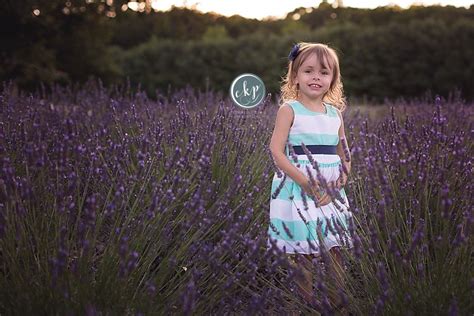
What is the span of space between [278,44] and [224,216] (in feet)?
57.2

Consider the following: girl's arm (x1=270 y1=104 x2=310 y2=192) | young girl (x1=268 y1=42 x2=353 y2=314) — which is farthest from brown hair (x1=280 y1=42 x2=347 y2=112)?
girl's arm (x1=270 y1=104 x2=310 y2=192)

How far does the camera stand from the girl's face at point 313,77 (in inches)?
102

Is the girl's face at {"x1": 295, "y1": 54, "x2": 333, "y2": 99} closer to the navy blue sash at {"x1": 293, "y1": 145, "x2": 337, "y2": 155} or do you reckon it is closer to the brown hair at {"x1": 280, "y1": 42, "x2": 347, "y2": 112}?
the brown hair at {"x1": 280, "y1": 42, "x2": 347, "y2": 112}

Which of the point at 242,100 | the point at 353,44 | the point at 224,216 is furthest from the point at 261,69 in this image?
the point at 224,216

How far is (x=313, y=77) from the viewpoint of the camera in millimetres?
2582

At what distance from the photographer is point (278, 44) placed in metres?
19.3

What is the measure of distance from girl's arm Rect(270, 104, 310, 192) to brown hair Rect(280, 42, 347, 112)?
0.17m

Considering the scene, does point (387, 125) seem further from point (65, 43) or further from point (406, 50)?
point (406, 50)

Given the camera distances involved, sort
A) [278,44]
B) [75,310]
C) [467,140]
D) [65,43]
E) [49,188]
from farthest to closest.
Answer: [278,44]
[65,43]
[467,140]
[49,188]
[75,310]

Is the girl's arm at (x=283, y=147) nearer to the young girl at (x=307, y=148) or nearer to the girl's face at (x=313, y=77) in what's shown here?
the young girl at (x=307, y=148)

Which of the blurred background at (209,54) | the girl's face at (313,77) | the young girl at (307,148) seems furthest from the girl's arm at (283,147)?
the blurred background at (209,54)

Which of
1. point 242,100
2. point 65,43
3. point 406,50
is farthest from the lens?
point 406,50

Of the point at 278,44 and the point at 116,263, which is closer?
the point at 116,263

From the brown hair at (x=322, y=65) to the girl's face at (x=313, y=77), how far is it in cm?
2
